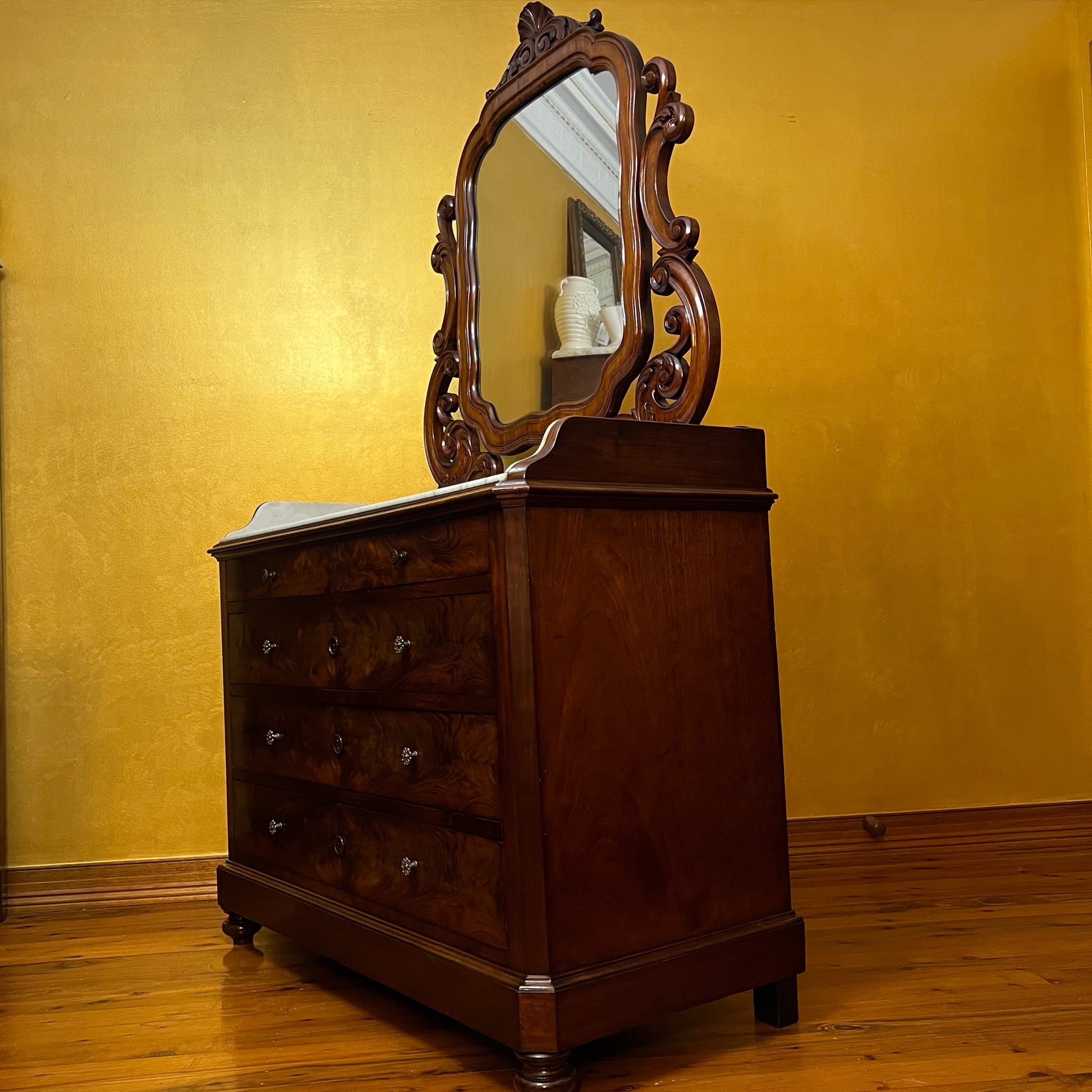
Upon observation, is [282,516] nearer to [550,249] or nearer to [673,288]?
[550,249]

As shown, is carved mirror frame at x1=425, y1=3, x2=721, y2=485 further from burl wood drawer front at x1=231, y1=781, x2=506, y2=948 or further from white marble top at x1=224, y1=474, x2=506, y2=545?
burl wood drawer front at x1=231, y1=781, x2=506, y2=948

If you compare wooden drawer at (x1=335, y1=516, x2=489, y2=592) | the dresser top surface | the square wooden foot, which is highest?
the dresser top surface

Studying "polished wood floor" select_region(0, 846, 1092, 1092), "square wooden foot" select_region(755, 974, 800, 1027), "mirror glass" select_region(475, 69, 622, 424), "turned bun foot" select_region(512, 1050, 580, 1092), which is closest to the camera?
"turned bun foot" select_region(512, 1050, 580, 1092)

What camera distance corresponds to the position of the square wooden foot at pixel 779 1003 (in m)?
1.99

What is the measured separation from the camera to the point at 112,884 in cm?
325

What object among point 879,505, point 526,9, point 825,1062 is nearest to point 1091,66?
point 879,505

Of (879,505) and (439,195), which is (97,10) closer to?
(439,195)

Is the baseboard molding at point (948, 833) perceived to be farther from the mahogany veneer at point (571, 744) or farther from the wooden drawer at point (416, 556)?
the wooden drawer at point (416, 556)

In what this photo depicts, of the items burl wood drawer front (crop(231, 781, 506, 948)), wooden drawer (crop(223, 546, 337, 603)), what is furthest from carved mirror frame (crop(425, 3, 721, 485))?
burl wood drawer front (crop(231, 781, 506, 948))

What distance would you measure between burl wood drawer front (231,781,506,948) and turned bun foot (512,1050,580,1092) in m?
0.18

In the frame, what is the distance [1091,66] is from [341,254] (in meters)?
2.41

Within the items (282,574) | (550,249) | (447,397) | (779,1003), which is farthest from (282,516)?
(779,1003)

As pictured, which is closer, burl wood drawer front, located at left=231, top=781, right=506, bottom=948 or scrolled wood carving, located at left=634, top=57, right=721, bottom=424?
burl wood drawer front, located at left=231, top=781, right=506, bottom=948

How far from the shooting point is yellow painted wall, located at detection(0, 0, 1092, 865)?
3.35m
